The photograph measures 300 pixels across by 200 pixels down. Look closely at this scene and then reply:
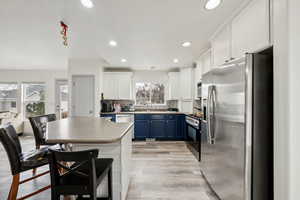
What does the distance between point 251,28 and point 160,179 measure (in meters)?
2.45

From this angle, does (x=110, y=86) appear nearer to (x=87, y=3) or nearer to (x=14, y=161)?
(x=87, y=3)

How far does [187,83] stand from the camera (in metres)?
4.88

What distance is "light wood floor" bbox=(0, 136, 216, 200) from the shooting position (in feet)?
6.77

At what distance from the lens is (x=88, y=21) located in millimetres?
2352

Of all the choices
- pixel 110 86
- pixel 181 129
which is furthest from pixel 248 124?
pixel 110 86

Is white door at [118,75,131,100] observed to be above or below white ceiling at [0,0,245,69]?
below

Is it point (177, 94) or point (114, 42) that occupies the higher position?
point (114, 42)

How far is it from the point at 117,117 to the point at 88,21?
2.97 metres

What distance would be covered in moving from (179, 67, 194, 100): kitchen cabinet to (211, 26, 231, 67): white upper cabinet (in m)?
2.15

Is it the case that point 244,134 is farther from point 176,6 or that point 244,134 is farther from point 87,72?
point 87,72

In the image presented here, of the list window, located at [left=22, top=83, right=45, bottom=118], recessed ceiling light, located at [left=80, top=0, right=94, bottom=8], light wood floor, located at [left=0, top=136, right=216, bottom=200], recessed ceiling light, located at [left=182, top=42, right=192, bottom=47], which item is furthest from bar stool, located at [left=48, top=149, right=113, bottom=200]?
window, located at [left=22, top=83, right=45, bottom=118]

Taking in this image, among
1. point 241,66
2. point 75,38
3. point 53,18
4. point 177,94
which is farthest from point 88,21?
point 177,94

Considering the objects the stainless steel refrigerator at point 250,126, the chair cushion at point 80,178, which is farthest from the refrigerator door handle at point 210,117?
the chair cushion at point 80,178

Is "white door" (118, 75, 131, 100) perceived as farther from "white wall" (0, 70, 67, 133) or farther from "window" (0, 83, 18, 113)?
"window" (0, 83, 18, 113)
